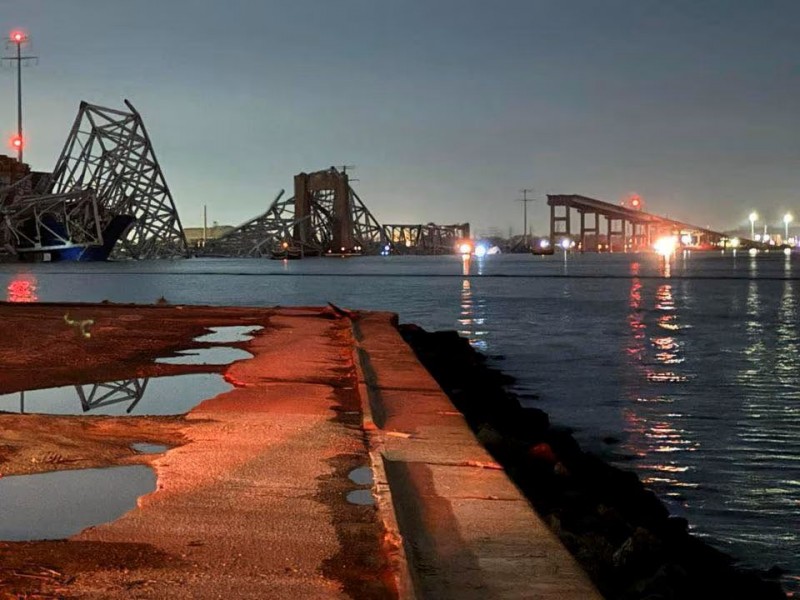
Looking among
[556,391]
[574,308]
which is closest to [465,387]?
[556,391]

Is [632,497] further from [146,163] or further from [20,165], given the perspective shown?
[20,165]

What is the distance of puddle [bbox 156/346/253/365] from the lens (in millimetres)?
12852

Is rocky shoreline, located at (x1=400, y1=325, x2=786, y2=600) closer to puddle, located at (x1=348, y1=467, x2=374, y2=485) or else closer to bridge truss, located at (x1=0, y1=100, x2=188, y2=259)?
puddle, located at (x1=348, y1=467, x2=374, y2=485)

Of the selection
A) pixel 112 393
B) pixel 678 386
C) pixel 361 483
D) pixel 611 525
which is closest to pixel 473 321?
pixel 678 386

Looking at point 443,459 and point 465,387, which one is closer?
point 443,459

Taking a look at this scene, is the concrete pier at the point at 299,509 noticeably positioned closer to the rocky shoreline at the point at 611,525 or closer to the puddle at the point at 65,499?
the puddle at the point at 65,499

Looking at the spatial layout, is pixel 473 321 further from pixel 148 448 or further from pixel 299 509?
pixel 299 509

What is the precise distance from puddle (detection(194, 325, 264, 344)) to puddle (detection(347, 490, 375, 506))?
10.1m

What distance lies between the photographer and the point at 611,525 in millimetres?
6508

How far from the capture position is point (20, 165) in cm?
11550

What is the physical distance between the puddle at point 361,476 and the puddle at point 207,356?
260 inches

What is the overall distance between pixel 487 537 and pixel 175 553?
53.3 inches

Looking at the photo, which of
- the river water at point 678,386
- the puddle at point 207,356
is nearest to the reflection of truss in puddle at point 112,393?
the puddle at point 207,356

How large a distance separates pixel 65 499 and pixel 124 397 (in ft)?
15.3
